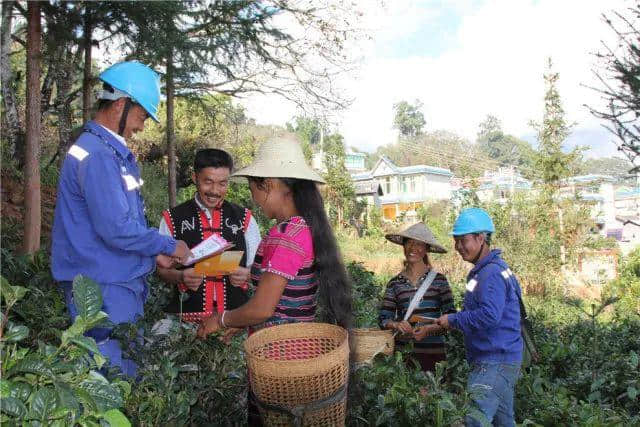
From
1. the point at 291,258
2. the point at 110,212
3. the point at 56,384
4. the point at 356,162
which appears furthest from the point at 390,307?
the point at 356,162

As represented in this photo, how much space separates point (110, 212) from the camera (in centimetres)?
241

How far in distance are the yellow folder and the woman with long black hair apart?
2.03 ft

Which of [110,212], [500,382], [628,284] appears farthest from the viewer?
[628,284]

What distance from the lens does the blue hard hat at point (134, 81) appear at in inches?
100

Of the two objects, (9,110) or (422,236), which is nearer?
(422,236)

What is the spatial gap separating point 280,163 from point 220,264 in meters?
0.90

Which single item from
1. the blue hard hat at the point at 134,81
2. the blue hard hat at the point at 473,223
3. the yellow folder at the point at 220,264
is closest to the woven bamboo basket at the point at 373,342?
the blue hard hat at the point at 473,223

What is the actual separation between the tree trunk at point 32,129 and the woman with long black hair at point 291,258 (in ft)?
14.2

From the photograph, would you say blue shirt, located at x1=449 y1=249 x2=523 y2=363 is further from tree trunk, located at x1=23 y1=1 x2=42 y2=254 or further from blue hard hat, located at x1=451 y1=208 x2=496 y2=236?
tree trunk, located at x1=23 y1=1 x2=42 y2=254

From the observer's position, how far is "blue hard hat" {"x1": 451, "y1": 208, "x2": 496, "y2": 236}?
3.38 meters

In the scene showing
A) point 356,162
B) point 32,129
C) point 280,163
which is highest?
point 356,162

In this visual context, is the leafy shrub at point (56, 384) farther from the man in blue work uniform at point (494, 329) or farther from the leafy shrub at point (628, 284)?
the leafy shrub at point (628, 284)

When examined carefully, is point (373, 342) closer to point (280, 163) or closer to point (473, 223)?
point (473, 223)

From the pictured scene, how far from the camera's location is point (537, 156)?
726 inches
